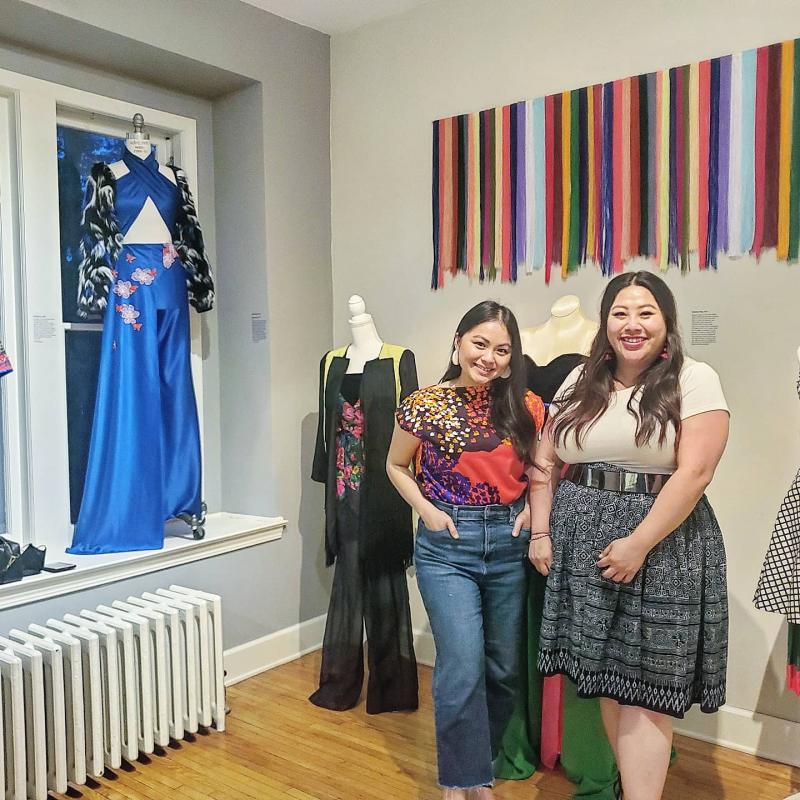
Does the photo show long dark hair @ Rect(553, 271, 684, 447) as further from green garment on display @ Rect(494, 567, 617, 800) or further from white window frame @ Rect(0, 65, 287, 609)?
white window frame @ Rect(0, 65, 287, 609)

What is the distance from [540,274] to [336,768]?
1.79 meters

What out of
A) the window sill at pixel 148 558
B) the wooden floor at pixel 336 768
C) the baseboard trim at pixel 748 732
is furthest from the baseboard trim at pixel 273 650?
the baseboard trim at pixel 748 732

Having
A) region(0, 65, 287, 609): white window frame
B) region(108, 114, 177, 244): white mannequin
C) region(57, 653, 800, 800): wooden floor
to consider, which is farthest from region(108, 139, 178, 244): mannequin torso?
region(57, 653, 800, 800): wooden floor

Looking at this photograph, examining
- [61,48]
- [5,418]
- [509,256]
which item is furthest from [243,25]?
[5,418]

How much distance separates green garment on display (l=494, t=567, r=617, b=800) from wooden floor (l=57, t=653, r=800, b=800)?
0.06 m

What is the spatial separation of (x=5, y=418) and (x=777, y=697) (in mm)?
2682

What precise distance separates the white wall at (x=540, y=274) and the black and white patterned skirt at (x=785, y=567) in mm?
538

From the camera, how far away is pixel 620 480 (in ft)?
6.16

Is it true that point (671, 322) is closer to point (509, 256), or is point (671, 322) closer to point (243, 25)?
point (509, 256)

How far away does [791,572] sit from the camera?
6.49 feet

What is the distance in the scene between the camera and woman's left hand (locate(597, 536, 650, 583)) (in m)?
1.79

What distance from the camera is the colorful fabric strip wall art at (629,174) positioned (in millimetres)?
2469

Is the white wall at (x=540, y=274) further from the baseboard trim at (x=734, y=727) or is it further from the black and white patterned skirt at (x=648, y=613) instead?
the black and white patterned skirt at (x=648, y=613)

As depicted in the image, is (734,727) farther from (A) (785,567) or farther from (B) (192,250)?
(B) (192,250)
